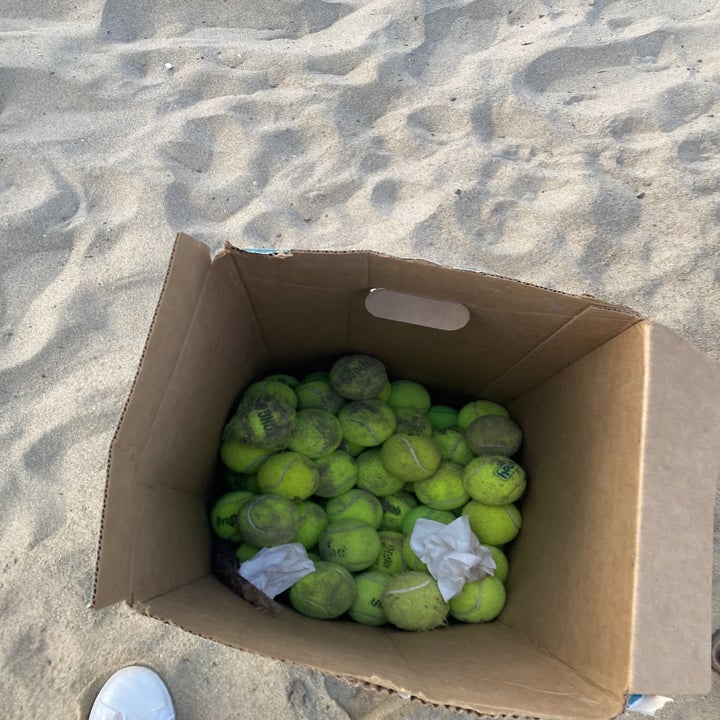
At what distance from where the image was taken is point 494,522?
1.52 meters

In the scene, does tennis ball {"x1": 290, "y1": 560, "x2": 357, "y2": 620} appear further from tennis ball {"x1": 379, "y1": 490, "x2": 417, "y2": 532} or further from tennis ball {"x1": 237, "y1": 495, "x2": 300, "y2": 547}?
tennis ball {"x1": 379, "y1": 490, "x2": 417, "y2": 532}

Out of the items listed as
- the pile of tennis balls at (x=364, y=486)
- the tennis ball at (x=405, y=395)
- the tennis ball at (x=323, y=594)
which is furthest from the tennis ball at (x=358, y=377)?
the tennis ball at (x=323, y=594)

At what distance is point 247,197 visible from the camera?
7.19 feet

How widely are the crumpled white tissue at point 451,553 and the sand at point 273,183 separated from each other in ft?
1.18

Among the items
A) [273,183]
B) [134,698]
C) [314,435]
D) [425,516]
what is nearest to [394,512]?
[425,516]

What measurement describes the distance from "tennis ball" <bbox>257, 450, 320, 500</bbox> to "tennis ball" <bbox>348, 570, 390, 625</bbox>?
0.25 m

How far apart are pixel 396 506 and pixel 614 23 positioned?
89.5 inches

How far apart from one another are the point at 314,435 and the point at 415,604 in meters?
0.46

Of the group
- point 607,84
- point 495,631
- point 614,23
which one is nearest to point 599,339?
point 495,631

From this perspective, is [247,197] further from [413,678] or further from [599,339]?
[413,678]

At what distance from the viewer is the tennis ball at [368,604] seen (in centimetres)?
141

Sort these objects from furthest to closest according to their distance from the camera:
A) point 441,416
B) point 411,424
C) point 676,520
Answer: point 441,416, point 411,424, point 676,520

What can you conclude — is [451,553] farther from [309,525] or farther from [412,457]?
[309,525]

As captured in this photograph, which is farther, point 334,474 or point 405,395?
point 405,395
